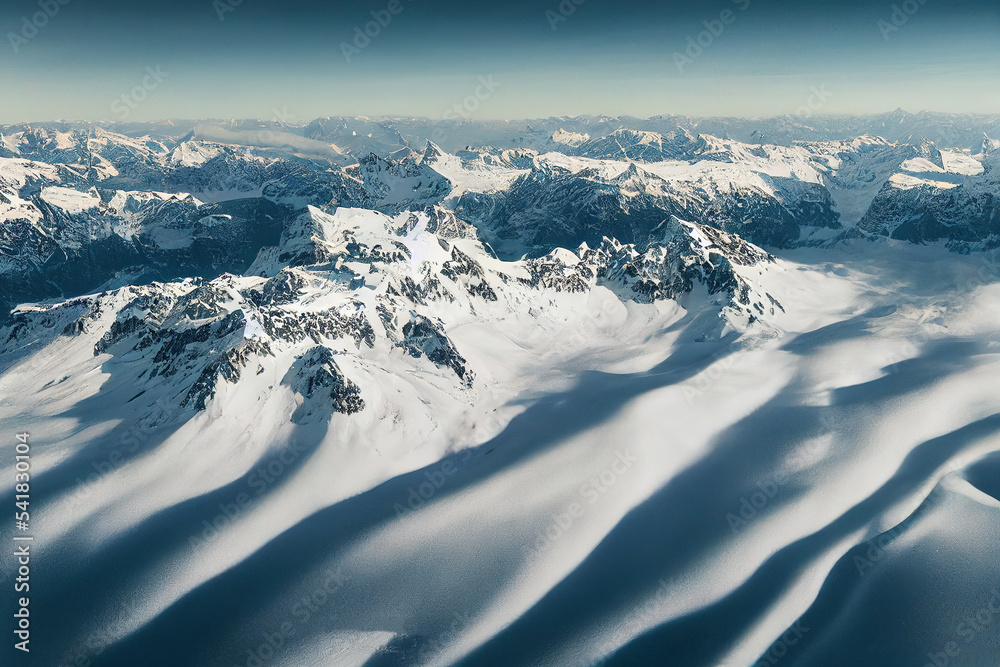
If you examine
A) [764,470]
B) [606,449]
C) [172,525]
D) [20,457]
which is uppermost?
[20,457]

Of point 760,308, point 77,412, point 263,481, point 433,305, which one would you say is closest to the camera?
point 263,481

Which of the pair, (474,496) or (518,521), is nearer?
(518,521)

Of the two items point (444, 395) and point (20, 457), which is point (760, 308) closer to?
point (444, 395)

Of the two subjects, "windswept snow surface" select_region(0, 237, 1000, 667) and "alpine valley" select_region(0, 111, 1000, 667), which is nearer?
"windswept snow surface" select_region(0, 237, 1000, 667)

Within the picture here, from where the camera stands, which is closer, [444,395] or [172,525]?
[172,525]

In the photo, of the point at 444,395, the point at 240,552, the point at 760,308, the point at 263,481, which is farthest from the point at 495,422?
the point at 760,308

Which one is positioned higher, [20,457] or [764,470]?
[20,457]

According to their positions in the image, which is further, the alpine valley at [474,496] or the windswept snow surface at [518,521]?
the alpine valley at [474,496]

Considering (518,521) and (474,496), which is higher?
(474,496)
